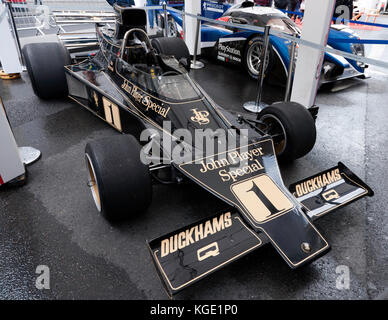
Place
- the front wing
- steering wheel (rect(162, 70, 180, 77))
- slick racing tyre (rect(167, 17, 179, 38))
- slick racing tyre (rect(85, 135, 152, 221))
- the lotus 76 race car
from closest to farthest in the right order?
the front wing, the lotus 76 race car, slick racing tyre (rect(85, 135, 152, 221)), steering wheel (rect(162, 70, 180, 77)), slick racing tyre (rect(167, 17, 179, 38))

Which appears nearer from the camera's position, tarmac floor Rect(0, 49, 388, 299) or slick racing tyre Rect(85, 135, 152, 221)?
tarmac floor Rect(0, 49, 388, 299)

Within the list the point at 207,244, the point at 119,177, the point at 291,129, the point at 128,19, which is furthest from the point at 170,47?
the point at 207,244

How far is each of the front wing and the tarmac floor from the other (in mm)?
246

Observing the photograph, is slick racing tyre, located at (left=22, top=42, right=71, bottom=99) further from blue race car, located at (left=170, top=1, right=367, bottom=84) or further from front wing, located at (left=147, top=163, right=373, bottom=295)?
front wing, located at (left=147, top=163, right=373, bottom=295)

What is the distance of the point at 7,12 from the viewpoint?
4.70m

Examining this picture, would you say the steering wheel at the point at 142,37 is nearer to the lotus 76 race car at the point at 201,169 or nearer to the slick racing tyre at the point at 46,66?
the lotus 76 race car at the point at 201,169

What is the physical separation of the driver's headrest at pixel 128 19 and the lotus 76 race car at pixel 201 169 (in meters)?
0.40

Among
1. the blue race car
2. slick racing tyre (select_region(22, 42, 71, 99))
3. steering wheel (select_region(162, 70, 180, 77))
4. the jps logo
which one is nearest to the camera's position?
the jps logo

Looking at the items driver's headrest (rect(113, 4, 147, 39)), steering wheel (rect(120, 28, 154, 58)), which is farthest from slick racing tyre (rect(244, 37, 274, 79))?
steering wheel (rect(120, 28, 154, 58))

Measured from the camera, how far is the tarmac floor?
1.76 metres

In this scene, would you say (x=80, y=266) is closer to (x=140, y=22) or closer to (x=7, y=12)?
(x=140, y=22)

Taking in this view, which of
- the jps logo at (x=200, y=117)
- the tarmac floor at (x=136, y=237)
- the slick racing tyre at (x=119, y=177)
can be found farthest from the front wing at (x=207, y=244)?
the jps logo at (x=200, y=117)

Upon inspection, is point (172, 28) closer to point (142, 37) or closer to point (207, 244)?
point (142, 37)

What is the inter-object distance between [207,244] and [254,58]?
4370 millimetres
